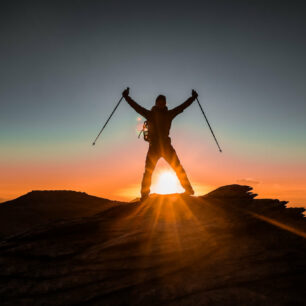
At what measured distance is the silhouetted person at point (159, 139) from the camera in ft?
35.6

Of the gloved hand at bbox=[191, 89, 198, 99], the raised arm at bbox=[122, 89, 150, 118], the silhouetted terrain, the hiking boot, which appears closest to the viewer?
the silhouetted terrain

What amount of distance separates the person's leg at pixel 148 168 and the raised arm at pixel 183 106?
2.11m

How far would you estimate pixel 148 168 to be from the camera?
1089 centimetres

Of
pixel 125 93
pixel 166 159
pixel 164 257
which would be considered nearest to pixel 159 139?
→ pixel 166 159

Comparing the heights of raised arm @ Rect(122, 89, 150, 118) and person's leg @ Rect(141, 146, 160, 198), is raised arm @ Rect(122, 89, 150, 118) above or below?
above

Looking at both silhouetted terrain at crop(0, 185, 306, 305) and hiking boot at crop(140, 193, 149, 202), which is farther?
hiking boot at crop(140, 193, 149, 202)

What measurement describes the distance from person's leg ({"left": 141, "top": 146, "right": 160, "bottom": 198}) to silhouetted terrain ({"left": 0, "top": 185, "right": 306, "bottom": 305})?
1.16m

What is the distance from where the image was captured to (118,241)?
744 cm

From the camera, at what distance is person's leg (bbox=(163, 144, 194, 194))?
1085 cm

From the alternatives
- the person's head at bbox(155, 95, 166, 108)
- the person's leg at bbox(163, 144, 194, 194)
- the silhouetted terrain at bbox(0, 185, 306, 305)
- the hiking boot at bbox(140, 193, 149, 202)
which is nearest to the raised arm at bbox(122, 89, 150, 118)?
the person's head at bbox(155, 95, 166, 108)

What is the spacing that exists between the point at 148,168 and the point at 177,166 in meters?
1.38

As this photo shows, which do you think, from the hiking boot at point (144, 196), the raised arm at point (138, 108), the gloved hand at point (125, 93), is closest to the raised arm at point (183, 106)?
the raised arm at point (138, 108)

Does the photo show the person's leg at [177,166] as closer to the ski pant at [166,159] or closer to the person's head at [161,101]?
the ski pant at [166,159]

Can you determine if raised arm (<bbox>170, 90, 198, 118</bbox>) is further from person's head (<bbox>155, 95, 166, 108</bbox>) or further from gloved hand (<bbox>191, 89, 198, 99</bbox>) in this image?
person's head (<bbox>155, 95, 166, 108</bbox>)
